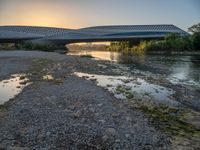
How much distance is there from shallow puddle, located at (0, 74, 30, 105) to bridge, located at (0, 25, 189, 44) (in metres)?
108

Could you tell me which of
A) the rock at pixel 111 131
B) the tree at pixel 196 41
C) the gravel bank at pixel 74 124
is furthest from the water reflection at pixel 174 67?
the tree at pixel 196 41

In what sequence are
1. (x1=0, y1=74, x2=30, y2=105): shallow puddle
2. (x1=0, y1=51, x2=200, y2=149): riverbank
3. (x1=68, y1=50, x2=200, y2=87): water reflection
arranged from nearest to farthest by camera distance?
(x1=0, y1=51, x2=200, y2=149): riverbank, (x1=0, y1=74, x2=30, y2=105): shallow puddle, (x1=68, y1=50, x2=200, y2=87): water reflection

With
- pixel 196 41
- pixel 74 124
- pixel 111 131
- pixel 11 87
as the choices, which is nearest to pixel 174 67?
pixel 11 87

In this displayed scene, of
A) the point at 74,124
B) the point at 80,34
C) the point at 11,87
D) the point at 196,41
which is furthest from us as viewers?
the point at 80,34

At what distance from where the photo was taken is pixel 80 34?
142 metres

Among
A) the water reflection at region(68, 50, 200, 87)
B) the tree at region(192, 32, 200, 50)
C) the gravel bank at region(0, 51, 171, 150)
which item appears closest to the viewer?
the gravel bank at region(0, 51, 171, 150)

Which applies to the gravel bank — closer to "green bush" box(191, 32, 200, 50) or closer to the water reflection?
the water reflection

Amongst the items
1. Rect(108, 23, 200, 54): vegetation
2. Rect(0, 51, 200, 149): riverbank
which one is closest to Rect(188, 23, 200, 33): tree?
Rect(108, 23, 200, 54): vegetation

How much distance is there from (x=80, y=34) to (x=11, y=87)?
12166 centimetres

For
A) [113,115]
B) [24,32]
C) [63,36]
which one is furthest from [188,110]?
[24,32]

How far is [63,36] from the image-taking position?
13912 cm

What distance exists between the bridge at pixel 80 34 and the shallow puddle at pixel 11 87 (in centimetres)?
10841

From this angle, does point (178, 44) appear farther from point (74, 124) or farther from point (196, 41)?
point (74, 124)

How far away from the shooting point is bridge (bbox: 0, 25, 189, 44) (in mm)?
137750
